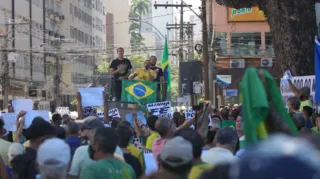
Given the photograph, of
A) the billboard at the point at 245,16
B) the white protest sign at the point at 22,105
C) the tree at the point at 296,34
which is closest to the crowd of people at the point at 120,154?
the white protest sign at the point at 22,105

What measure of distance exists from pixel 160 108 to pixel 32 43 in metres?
45.6

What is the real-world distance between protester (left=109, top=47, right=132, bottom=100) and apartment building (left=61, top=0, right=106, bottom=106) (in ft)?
163

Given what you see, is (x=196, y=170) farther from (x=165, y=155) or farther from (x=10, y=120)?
(x=10, y=120)

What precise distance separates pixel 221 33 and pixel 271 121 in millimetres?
39194

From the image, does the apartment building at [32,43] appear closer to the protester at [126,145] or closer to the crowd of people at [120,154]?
the crowd of people at [120,154]

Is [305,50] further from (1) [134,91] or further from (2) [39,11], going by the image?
(2) [39,11]

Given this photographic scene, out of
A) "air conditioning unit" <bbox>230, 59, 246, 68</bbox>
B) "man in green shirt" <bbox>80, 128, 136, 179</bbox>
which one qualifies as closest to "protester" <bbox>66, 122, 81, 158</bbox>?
"man in green shirt" <bbox>80, 128, 136, 179</bbox>

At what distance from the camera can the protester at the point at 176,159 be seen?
12.1 ft

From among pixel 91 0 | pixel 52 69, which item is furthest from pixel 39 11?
pixel 91 0

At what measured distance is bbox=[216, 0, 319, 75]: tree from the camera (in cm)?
1282

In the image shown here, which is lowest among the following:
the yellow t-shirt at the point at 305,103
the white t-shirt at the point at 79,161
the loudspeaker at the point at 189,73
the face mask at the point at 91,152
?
the white t-shirt at the point at 79,161

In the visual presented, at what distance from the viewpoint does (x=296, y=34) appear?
12859mm

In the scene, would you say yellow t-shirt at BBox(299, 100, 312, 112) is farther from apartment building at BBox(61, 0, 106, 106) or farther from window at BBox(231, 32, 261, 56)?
apartment building at BBox(61, 0, 106, 106)

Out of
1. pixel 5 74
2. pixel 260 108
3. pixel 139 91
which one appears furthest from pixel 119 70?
pixel 5 74
